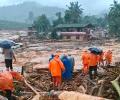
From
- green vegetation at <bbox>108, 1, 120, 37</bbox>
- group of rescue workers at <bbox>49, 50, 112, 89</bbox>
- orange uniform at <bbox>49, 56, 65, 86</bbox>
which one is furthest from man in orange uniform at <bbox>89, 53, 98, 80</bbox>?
green vegetation at <bbox>108, 1, 120, 37</bbox>

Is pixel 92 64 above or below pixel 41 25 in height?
below

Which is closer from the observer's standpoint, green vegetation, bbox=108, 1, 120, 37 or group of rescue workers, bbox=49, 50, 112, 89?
group of rescue workers, bbox=49, 50, 112, 89

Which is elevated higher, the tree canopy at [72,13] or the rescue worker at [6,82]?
the tree canopy at [72,13]

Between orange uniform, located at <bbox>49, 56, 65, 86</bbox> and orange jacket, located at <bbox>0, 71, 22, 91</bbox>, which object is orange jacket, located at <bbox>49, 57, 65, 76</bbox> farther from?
orange jacket, located at <bbox>0, 71, 22, 91</bbox>

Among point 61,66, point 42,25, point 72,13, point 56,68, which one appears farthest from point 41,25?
point 56,68

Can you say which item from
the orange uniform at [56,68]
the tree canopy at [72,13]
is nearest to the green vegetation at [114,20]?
the tree canopy at [72,13]

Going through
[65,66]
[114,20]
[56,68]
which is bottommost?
[65,66]

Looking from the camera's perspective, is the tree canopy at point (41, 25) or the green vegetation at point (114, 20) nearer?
the green vegetation at point (114, 20)

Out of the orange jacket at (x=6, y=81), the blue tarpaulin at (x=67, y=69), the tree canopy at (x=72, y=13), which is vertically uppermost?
the tree canopy at (x=72, y=13)

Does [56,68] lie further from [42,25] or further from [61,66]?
[42,25]

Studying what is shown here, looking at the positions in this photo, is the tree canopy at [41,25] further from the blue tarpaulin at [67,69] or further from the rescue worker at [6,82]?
the rescue worker at [6,82]

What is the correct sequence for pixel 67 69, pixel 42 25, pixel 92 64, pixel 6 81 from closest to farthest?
1. pixel 6 81
2. pixel 67 69
3. pixel 92 64
4. pixel 42 25

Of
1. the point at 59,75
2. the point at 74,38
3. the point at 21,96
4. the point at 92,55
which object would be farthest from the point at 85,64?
the point at 74,38

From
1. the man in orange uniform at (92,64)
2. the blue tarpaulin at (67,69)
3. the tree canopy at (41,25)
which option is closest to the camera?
the blue tarpaulin at (67,69)
